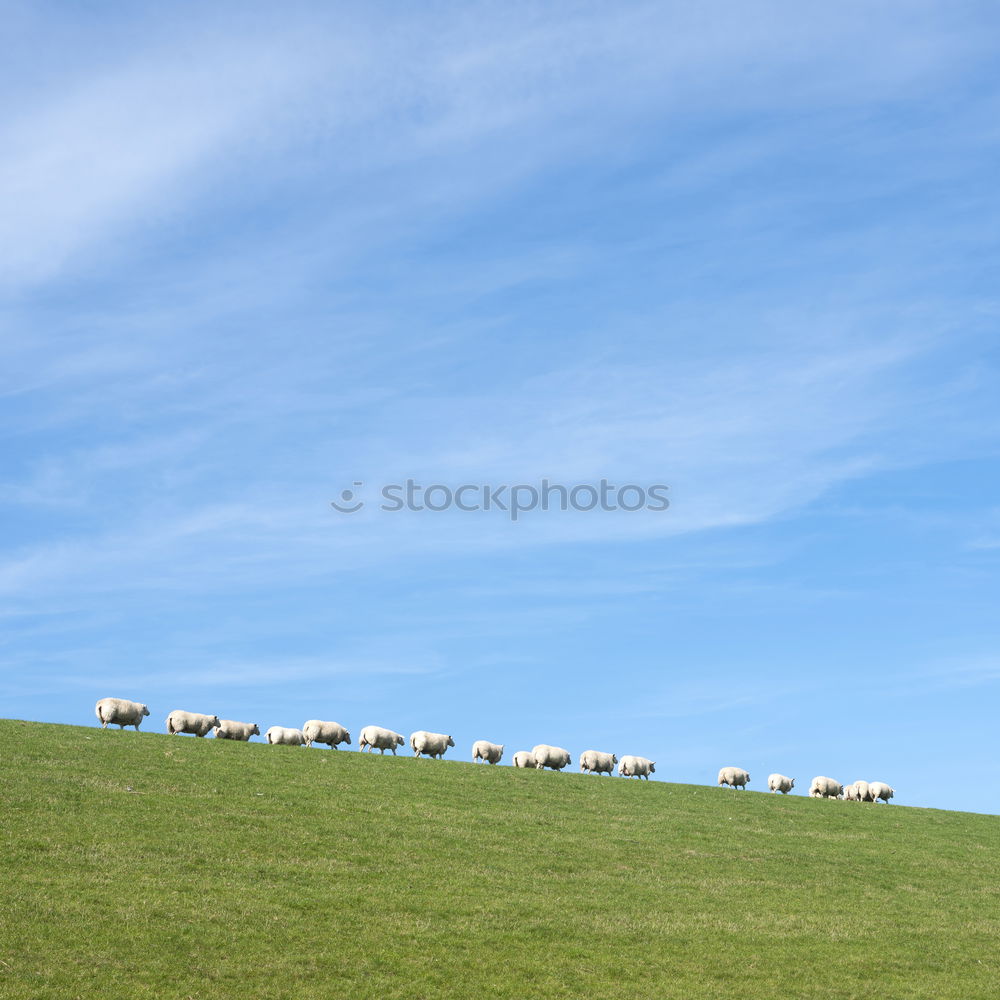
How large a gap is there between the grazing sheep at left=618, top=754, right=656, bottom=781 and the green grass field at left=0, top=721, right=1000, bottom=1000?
12.9 m

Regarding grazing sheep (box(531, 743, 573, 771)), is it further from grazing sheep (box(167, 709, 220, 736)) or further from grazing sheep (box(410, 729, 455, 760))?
grazing sheep (box(167, 709, 220, 736))

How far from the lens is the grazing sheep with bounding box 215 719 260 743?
4906cm

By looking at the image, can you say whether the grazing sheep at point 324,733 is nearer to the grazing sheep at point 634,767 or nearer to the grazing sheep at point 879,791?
the grazing sheep at point 634,767

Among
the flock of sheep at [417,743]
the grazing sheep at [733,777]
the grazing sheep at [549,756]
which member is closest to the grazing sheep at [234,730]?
the flock of sheep at [417,743]

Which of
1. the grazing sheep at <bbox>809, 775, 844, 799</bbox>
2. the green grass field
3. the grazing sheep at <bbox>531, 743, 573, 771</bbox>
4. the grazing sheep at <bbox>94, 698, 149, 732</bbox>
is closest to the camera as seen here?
the green grass field

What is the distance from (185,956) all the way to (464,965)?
223 inches

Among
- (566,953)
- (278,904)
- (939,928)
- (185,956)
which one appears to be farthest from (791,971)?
(185,956)

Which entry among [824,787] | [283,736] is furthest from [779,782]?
[283,736]

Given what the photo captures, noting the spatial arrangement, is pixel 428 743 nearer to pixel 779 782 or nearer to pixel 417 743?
pixel 417 743

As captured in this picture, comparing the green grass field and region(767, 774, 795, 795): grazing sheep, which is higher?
region(767, 774, 795, 795): grazing sheep

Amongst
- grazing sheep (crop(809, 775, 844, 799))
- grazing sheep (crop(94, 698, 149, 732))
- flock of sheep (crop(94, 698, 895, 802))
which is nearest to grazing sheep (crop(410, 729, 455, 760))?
flock of sheep (crop(94, 698, 895, 802))

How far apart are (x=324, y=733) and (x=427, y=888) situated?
23.9 metres

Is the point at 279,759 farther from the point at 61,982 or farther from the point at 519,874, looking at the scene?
the point at 61,982

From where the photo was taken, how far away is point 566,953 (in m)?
24.4
